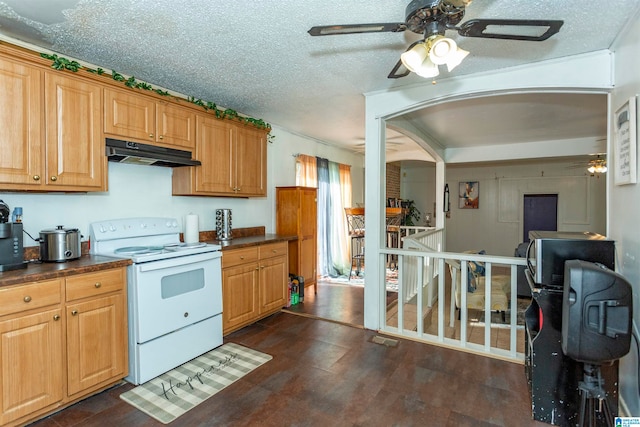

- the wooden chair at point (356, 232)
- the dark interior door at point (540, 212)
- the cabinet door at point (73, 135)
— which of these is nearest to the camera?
the cabinet door at point (73, 135)

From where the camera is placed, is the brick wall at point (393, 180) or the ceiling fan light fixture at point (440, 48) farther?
the brick wall at point (393, 180)

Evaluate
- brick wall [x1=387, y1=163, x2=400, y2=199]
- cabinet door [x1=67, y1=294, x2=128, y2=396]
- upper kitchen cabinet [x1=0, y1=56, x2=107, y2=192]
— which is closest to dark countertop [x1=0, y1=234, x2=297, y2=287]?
cabinet door [x1=67, y1=294, x2=128, y2=396]

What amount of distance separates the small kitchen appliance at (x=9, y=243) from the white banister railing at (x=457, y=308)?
2.88m

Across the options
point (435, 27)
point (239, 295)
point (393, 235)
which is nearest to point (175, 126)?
point (239, 295)

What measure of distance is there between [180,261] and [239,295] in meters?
0.87

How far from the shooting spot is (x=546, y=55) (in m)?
2.55

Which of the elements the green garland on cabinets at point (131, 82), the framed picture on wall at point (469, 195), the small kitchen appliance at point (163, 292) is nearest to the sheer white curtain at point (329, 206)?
the green garland on cabinets at point (131, 82)

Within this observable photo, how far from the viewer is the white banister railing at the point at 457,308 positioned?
9.40 ft

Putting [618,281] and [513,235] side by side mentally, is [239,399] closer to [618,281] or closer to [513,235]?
[618,281]

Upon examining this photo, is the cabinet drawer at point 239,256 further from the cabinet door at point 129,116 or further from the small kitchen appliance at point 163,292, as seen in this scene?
the cabinet door at point 129,116

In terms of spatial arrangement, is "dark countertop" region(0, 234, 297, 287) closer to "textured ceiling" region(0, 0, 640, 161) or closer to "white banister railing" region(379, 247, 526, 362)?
"textured ceiling" region(0, 0, 640, 161)

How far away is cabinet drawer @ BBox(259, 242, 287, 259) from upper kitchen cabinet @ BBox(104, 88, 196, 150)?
131 centimetres

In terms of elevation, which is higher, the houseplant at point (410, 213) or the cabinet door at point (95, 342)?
the houseplant at point (410, 213)

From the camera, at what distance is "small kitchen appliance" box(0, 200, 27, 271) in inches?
78.2
